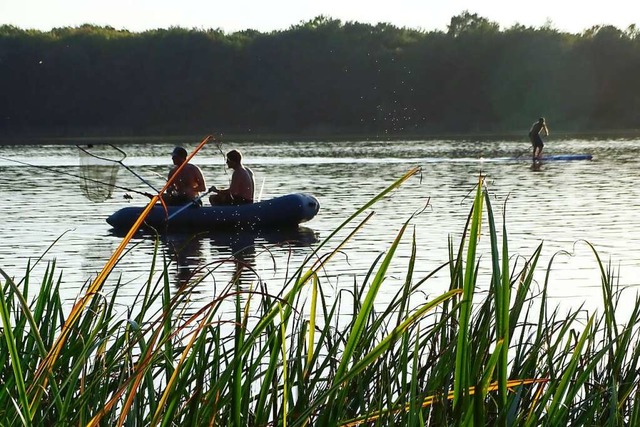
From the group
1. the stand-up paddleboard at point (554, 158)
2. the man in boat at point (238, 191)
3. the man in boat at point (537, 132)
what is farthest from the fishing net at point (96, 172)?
the stand-up paddleboard at point (554, 158)

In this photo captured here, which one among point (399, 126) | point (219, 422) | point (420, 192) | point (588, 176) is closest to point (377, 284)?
point (219, 422)

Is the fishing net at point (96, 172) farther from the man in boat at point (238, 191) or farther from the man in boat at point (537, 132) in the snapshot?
the man in boat at point (537, 132)

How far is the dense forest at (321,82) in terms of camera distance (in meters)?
81.4

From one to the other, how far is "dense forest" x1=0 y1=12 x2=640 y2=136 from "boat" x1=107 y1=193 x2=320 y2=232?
2510 inches

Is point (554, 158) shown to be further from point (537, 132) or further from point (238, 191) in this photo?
point (238, 191)

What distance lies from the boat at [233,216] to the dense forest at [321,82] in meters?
63.8

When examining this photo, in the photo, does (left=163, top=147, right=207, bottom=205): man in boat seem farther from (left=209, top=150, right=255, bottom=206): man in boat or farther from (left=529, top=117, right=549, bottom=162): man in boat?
(left=529, top=117, right=549, bottom=162): man in boat

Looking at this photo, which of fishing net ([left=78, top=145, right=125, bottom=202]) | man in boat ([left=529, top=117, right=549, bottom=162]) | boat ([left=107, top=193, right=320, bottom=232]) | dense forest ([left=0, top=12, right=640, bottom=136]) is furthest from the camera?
dense forest ([left=0, top=12, right=640, bottom=136])

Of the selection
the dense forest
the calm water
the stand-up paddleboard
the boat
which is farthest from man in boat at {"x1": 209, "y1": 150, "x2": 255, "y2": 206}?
the dense forest

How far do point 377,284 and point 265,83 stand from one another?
280ft

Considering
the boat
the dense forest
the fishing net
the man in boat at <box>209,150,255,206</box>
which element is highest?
the fishing net

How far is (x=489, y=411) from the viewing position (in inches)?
142

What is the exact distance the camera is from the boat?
1620 centimetres

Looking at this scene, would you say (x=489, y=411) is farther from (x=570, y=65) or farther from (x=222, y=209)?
(x=570, y=65)
